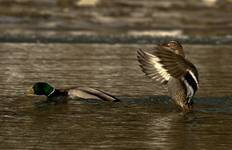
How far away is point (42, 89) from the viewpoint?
40.6 feet

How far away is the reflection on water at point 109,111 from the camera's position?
922cm

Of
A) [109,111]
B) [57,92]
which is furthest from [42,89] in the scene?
[109,111]

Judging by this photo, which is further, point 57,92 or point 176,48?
point 57,92

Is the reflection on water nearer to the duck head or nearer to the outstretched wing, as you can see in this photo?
the outstretched wing

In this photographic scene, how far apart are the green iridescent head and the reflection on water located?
0.16m

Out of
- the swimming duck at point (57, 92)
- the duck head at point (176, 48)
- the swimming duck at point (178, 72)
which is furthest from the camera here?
the swimming duck at point (57, 92)

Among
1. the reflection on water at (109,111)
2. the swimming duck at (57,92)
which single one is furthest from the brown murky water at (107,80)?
the swimming duck at (57,92)

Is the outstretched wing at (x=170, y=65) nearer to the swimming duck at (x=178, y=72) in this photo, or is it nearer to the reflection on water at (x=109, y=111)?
the swimming duck at (x=178, y=72)

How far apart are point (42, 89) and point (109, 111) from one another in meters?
1.46

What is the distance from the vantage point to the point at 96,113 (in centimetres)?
1109

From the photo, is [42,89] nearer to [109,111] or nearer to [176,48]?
[109,111]

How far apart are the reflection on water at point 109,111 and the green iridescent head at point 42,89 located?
6.2 inches

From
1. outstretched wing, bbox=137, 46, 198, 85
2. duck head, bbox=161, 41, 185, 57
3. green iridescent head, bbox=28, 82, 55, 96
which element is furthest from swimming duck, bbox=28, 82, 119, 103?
duck head, bbox=161, 41, 185, 57

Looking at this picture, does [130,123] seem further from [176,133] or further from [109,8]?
[109,8]
